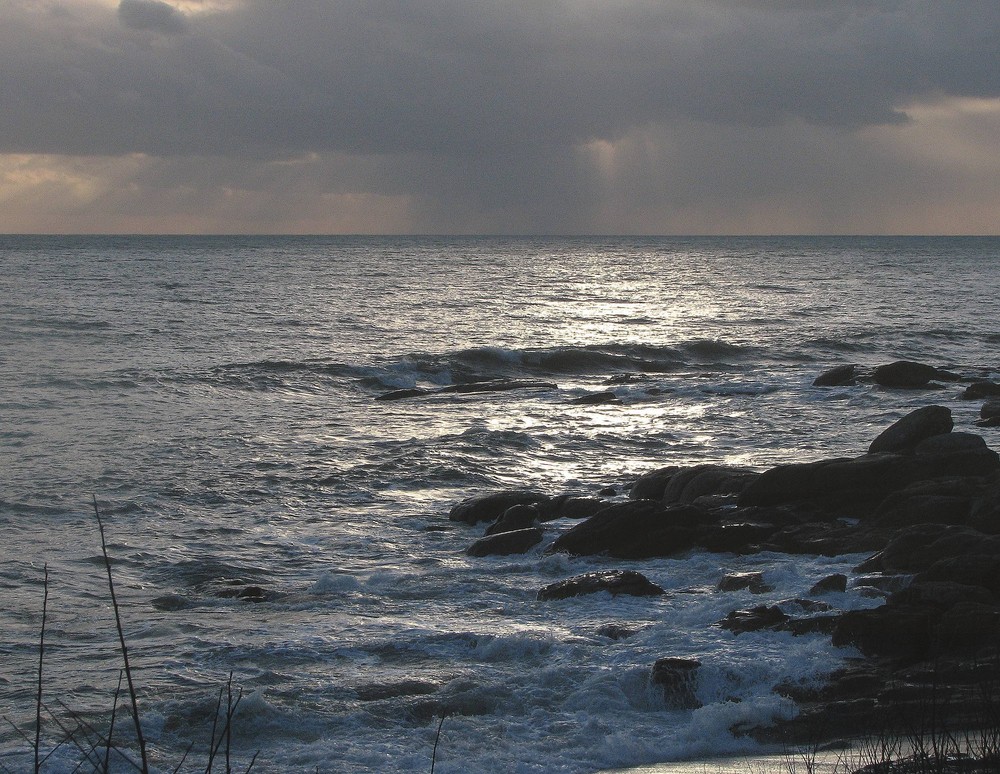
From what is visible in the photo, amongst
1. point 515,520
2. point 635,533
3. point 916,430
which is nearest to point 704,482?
point 635,533

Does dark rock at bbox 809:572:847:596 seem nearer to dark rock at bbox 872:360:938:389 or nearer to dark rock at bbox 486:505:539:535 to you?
dark rock at bbox 486:505:539:535

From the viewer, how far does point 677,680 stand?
7.82 m

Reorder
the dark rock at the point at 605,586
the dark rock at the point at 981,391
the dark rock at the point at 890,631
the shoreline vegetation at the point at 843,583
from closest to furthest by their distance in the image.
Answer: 1. the shoreline vegetation at the point at 843,583
2. the dark rock at the point at 890,631
3. the dark rock at the point at 605,586
4. the dark rock at the point at 981,391

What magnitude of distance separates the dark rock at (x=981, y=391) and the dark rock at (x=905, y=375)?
1.78m

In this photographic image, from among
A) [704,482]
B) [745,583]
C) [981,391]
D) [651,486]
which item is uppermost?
[981,391]

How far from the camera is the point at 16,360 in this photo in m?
27.5

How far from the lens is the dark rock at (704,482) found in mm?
13508

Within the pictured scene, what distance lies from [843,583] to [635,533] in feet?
9.47

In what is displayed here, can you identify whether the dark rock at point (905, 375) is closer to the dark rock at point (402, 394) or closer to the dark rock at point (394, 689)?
the dark rock at point (402, 394)

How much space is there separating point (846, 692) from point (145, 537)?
9.04 meters

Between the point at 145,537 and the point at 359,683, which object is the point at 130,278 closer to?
the point at 145,537

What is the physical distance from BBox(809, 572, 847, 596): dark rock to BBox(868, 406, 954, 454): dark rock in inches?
218

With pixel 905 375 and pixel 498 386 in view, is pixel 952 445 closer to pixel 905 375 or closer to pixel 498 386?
pixel 905 375

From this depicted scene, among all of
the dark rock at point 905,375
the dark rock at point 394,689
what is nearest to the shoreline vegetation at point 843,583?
the dark rock at point 394,689
